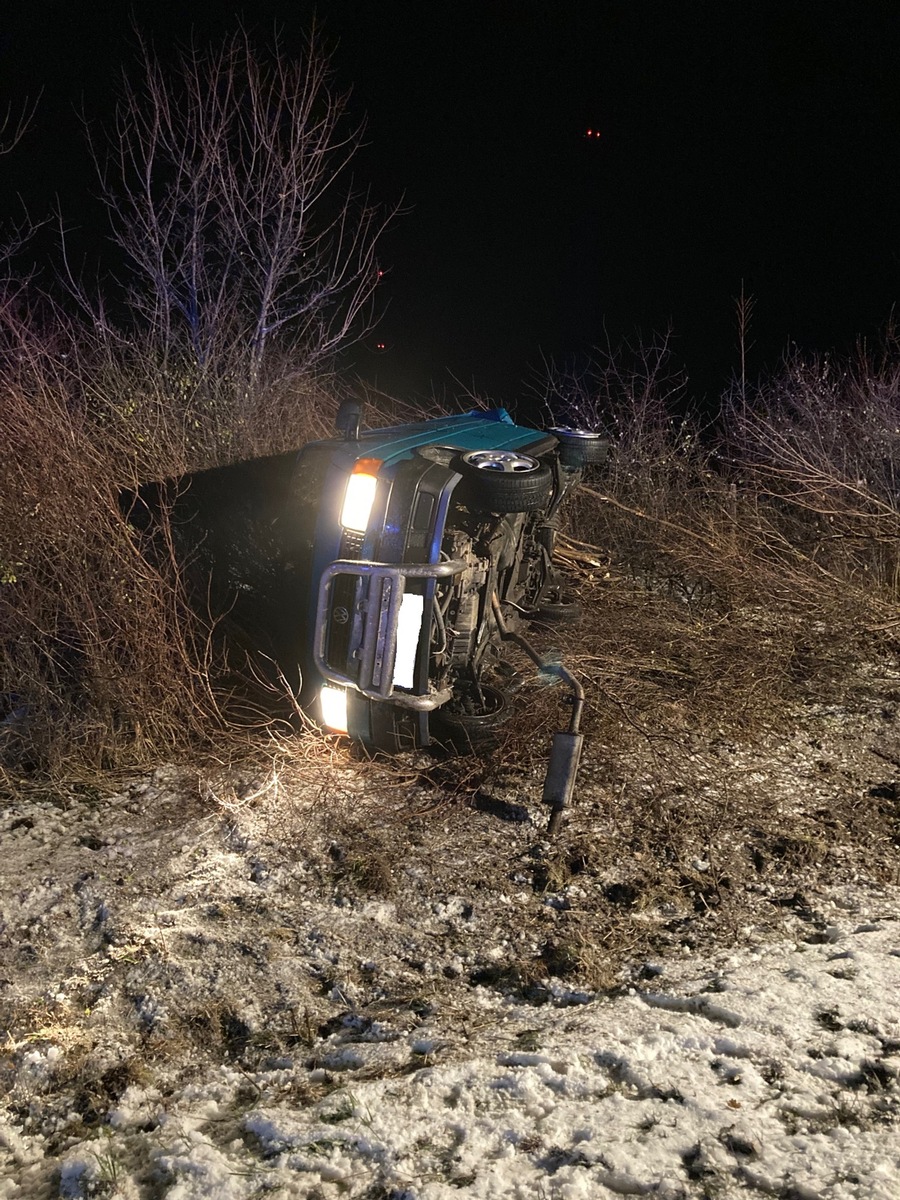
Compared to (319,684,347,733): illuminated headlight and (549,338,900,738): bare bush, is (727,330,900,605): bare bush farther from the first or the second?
(319,684,347,733): illuminated headlight

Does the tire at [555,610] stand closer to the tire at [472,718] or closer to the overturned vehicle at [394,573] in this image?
the overturned vehicle at [394,573]

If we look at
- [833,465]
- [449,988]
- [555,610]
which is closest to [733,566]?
[555,610]

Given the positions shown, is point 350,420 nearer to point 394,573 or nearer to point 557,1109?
point 394,573

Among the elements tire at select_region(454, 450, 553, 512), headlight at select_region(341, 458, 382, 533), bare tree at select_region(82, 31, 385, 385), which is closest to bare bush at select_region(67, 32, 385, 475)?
bare tree at select_region(82, 31, 385, 385)

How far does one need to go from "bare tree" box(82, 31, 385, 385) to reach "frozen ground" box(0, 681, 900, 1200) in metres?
6.31

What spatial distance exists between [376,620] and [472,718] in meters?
0.75

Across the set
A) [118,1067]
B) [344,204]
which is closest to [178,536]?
[118,1067]

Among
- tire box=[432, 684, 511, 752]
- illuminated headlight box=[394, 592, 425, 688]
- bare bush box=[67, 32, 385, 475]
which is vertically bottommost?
tire box=[432, 684, 511, 752]

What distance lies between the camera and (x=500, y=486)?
14.1 ft

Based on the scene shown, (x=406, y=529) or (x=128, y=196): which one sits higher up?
(x=128, y=196)

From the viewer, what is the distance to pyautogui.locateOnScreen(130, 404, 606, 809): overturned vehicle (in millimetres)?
4273

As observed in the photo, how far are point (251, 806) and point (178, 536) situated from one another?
77.5 inches

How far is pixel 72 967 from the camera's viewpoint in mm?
3420

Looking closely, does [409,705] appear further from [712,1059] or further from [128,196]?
[128,196]
